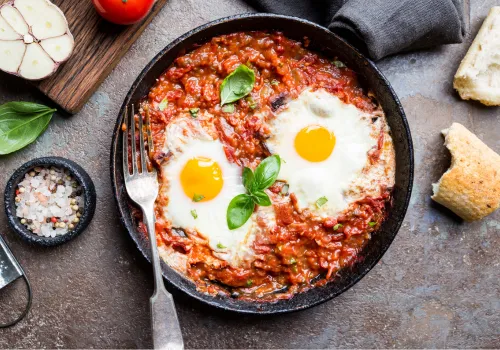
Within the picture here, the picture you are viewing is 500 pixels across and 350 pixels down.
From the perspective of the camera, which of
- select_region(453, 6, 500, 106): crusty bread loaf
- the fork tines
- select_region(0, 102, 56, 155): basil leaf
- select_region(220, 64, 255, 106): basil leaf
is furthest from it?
select_region(453, 6, 500, 106): crusty bread loaf

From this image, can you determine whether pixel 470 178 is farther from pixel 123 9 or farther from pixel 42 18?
pixel 42 18

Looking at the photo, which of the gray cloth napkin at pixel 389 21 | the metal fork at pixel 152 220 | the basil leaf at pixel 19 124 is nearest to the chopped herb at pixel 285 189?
the metal fork at pixel 152 220

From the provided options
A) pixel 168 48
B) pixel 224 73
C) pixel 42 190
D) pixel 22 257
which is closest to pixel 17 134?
pixel 42 190

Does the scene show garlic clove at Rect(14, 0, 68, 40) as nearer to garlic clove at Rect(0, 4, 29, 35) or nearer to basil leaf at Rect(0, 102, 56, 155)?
garlic clove at Rect(0, 4, 29, 35)

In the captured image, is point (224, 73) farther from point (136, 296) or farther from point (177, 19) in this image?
point (136, 296)

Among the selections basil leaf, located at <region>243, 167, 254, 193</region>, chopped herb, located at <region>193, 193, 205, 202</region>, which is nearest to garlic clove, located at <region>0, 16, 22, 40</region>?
chopped herb, located at <region>193, 193, 205, 202</region>

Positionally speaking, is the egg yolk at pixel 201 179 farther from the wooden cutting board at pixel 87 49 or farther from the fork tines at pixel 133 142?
the wooden cutting board at pixel 87 49
